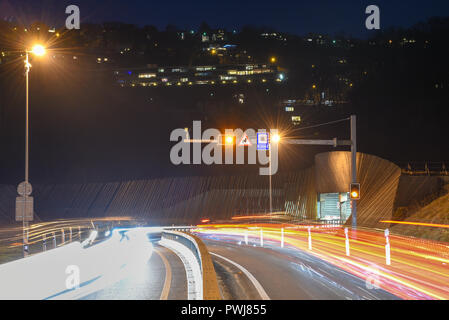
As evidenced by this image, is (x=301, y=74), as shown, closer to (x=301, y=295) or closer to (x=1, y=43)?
(x=1, y=43)

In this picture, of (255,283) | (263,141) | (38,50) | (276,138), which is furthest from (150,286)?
(276,138)

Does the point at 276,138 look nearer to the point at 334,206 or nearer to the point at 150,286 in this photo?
the point at 150,286

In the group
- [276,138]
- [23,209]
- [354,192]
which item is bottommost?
[23,209]

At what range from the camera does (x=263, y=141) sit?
87.6 feet

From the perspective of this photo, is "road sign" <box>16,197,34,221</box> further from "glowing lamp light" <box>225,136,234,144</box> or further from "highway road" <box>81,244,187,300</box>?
"glowing lamp light" <box>225,136,234,144</box>

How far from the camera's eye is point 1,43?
198 meters

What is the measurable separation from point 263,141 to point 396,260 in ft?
35.4

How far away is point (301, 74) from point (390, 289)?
187028 mm

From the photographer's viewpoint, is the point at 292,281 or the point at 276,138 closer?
the point at 292,281

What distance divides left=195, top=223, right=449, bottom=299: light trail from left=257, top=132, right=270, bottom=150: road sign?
18.3 feet

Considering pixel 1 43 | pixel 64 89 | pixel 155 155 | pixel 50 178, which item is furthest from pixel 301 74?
pixel 1 43

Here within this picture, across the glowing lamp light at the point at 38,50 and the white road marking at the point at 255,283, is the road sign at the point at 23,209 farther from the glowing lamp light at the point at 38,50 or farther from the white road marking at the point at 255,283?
the white road marking at the point at 255,283

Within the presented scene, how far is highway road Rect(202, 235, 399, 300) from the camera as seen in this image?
11125 mm
